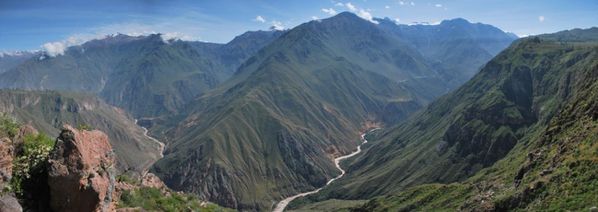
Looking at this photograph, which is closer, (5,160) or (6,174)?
(6,174)

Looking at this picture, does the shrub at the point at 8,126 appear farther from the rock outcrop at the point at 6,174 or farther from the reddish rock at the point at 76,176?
the reddish rock at the point at 76,176

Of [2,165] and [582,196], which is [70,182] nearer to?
[2,165]

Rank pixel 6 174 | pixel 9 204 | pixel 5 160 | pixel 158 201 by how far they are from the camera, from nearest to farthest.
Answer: pixel 9 204
pixel 6 174
pixel 5 160
pixel 158 201

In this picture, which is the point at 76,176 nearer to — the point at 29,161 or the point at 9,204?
the point at 9,204

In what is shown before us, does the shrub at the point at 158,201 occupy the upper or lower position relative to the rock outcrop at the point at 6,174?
lower

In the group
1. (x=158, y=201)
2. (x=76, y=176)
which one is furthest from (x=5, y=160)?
(x=158, y=201)

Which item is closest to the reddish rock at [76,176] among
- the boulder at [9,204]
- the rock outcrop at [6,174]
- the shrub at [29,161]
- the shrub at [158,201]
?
the shrub at [29,161]

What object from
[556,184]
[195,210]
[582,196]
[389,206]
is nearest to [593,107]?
[556,184]

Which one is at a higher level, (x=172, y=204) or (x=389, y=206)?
(x=172, y=204)

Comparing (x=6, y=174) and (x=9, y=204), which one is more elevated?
(x=6, y=174)
